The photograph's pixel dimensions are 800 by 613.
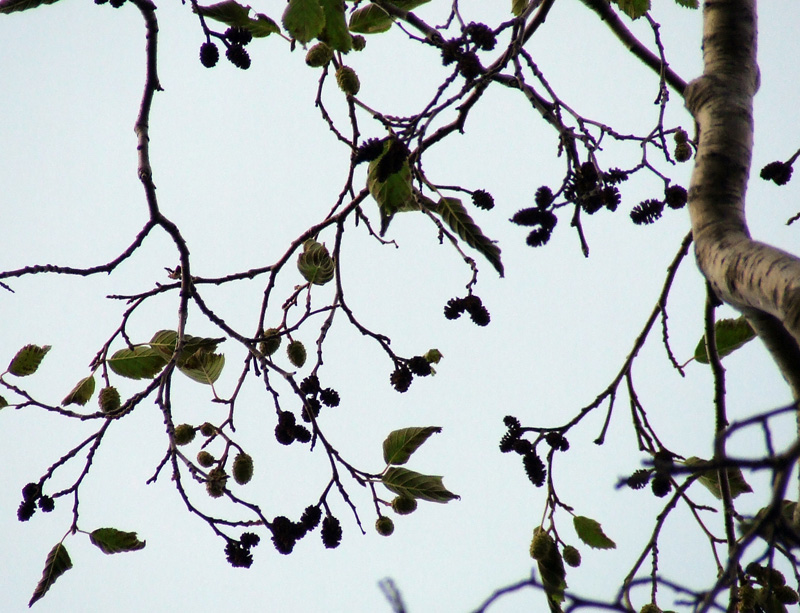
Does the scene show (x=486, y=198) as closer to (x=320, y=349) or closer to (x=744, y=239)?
(x=320, y=349)

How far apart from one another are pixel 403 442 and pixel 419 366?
0.22 m

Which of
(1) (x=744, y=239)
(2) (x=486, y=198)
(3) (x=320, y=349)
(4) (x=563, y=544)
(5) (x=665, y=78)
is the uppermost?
(5) (x=665, y=78)

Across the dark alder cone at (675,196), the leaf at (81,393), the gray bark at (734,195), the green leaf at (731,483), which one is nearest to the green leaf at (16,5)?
the leaf at (81,393)

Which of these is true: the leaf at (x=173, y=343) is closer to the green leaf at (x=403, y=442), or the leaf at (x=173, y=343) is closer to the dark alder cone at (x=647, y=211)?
the green leaf at (x=403, y=442)

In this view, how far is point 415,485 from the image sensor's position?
1.78 meters

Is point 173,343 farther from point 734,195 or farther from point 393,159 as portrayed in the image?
point 734,195

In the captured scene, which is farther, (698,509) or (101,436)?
(698,509)

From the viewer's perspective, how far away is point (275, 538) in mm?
1605

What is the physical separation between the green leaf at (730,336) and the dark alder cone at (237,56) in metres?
1.53

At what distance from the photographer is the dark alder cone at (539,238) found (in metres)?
1.39

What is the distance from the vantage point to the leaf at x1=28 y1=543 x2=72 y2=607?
1.63 metres

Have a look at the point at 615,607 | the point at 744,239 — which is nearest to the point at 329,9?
the point at 744,239

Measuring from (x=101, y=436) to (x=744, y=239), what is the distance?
4.72 ft

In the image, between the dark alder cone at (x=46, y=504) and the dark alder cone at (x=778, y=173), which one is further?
the dark alder cone at (x=778, y=173)
